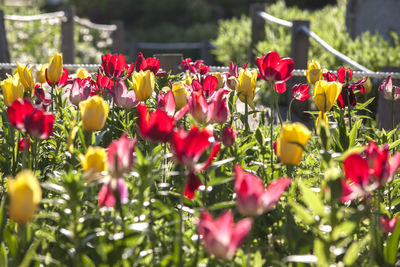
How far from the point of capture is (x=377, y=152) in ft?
5.23

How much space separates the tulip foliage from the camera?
57.5 inches

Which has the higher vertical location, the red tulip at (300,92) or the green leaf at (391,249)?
the red tulip at (300,92)

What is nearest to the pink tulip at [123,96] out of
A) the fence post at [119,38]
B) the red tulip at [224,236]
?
the red tulip at [224,236]

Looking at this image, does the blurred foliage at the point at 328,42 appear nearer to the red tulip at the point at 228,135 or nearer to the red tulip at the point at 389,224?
the red tulip at the point at 228,135

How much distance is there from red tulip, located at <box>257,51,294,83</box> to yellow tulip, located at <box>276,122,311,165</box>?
0.49 meters

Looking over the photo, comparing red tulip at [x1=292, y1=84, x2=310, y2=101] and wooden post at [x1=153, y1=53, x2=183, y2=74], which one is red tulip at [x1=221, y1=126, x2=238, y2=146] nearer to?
red tulip at [x1=292, y1=84, x2=310, y2=101]

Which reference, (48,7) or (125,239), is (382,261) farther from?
(48,7)

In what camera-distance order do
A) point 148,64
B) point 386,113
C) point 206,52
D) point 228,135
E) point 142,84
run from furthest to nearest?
point 206,52 → point 386,113 → point 148,64 → point 142,84 → point 228,135

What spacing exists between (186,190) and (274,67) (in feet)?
2.08

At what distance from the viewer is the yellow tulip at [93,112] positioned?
1.97 metres

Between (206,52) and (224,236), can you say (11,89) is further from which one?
(206,52)

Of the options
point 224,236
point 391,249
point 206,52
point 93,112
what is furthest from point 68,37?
point 224,236

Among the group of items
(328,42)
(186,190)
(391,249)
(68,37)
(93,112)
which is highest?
(68,37)

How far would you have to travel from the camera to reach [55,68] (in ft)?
9.12
